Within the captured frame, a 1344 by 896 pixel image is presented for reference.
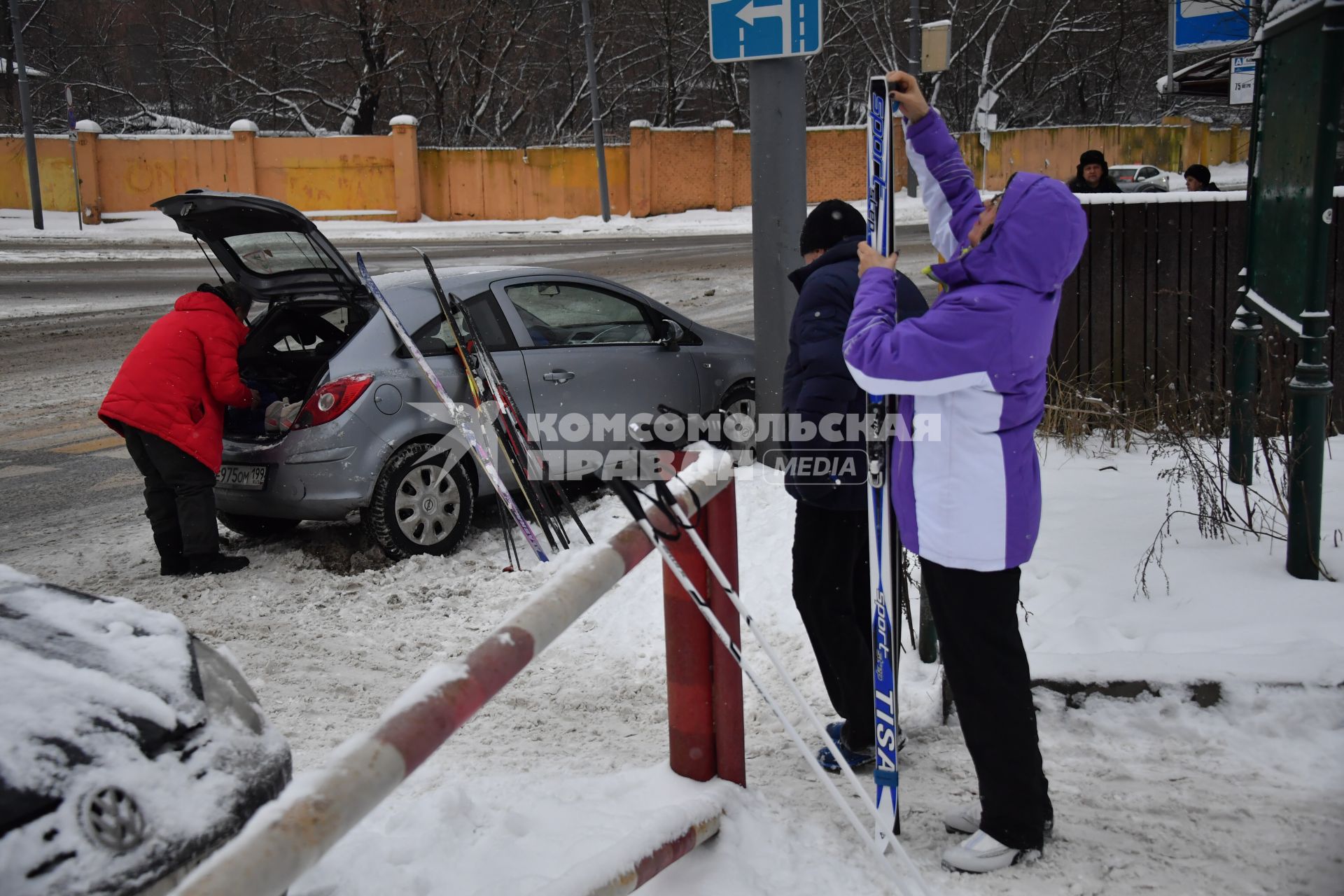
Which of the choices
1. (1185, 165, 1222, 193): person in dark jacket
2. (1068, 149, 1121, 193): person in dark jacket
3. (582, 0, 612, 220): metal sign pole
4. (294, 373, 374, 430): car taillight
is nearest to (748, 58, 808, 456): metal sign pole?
(294, 373, 374, 430): car taillight

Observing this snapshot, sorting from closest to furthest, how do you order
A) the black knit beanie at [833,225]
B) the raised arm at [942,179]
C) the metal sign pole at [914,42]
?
the raised arm at [942,179]
the black knit beanie at [833,225]
the metal sign pole at [914,42]

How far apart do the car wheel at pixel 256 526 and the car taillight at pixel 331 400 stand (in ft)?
3.29

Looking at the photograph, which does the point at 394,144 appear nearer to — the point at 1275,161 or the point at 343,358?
the point at 343,358

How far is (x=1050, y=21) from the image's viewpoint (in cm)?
4453

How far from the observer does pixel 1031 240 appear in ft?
9.60

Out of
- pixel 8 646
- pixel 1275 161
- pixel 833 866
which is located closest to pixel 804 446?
pixel 833 866

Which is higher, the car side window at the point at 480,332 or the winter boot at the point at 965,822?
the car side window at the point at 480,332

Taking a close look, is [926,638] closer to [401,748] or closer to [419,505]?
[401,748]

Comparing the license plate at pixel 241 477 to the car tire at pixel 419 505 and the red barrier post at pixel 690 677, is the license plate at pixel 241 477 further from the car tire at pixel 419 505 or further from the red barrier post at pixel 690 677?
the red barrier post at pixel 690 677

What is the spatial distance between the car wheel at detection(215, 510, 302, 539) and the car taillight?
100 cm

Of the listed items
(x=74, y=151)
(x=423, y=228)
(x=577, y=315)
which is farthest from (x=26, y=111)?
(x=577, y=315)

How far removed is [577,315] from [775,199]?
4.57 feet

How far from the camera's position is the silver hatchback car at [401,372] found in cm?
635

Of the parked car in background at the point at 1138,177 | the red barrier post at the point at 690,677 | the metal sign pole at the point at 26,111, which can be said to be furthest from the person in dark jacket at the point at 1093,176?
the metal sign pole at the point at 26,111
